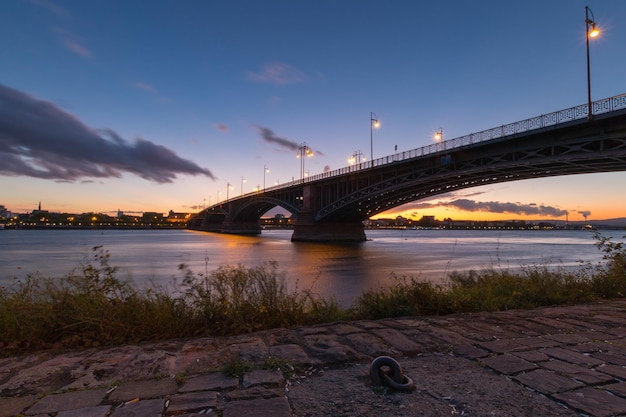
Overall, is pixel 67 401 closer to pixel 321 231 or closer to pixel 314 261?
pixel 314 261

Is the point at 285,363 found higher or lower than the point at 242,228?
higher

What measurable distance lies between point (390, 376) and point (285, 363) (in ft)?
3.61

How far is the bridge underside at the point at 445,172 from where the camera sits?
93.1 feet

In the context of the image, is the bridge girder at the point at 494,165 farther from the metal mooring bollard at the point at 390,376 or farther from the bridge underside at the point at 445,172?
the metal mooring bollard at the point at 390,376

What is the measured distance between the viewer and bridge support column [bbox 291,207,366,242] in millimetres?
66094

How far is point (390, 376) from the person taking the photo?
321cm

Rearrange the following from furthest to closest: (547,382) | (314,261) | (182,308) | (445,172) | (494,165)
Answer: (445,172), (494,165), (314,261), (182,308), (547,382)

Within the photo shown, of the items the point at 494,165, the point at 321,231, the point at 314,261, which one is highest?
the point at 494,165

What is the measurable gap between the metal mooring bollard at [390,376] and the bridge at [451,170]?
3104 cm

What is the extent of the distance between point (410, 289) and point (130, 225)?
212m

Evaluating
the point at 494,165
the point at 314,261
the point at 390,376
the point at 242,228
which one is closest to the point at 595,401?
the point at 390,376

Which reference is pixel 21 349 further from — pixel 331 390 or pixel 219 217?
pixel 219 217

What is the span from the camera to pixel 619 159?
28.4 meters

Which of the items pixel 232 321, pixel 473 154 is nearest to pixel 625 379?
pixel 232 321
